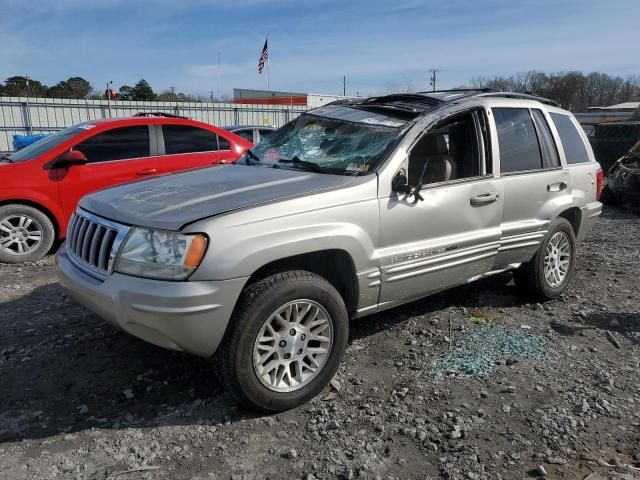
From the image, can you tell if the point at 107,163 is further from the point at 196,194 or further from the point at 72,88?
the point at 72,88

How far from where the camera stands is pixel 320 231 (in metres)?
3.09

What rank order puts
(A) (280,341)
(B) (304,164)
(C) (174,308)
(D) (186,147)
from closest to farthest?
(C) (174,308) < (A) (280,341) < (B) (304,164) < (D) (186,147)

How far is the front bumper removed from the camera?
2703mm

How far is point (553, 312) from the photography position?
4.73 metres

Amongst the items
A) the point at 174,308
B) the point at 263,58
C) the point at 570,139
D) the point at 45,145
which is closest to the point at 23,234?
the point at 45,145

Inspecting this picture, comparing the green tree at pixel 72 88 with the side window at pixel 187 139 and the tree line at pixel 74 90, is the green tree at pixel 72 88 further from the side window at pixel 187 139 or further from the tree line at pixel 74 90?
the side window at pixel 187 139

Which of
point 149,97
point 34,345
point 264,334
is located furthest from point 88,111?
point 149,97

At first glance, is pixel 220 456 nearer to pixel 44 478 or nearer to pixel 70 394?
pixel 44 478

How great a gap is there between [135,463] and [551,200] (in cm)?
379

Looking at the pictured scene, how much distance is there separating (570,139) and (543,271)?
133 cm

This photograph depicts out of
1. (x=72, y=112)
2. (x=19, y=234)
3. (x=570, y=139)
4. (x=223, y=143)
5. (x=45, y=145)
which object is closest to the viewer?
(x=570, y=139)

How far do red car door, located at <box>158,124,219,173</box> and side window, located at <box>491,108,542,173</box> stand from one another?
12.4 feet

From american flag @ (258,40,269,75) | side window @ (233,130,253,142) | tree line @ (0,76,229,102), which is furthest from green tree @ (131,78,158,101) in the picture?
side window @ (233,130,253,142)

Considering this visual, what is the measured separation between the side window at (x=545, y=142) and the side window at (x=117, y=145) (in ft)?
14.9
